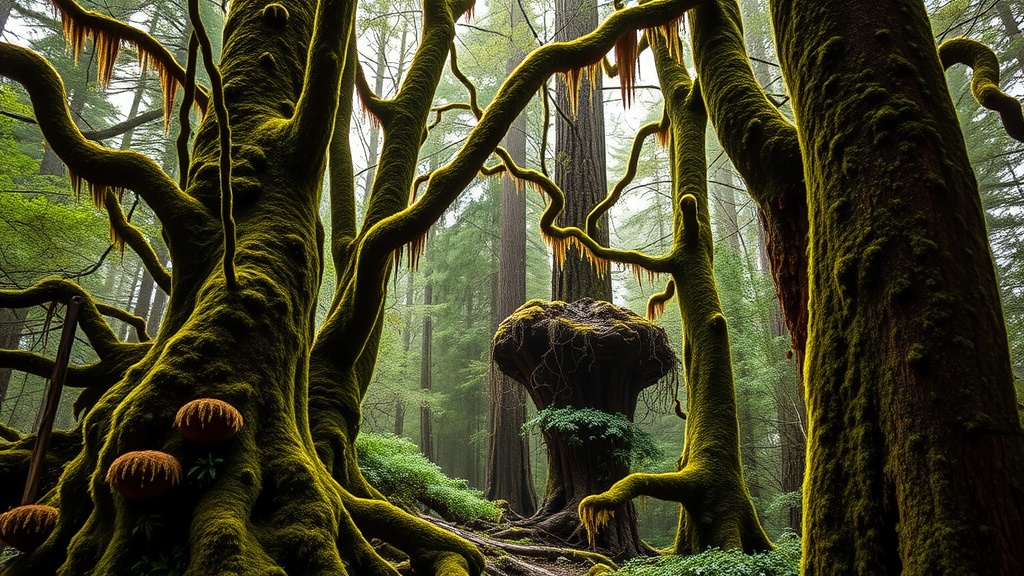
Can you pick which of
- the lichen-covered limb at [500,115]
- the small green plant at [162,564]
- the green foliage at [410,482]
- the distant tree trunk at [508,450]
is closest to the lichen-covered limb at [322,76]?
the lichen-covered limb at [500,115]

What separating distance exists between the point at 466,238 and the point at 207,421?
→ 2186 centimetres

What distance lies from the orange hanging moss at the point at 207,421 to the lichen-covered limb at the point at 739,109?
2.98 metres

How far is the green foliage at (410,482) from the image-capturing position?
636cm

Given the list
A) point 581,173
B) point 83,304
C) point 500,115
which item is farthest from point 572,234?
point 581,173

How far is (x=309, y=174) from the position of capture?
10.1 feet

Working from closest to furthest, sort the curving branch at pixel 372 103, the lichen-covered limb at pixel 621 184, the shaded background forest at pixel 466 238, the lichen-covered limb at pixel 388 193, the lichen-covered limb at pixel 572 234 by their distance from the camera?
the lichen-covered limb at pixel 388 193, the curving branch at pixel 372 103, the lichen-covered limb at pixel 572 234, the lichen-covered limb at pixel 621 184, the shaded background forest at pixel 466 238

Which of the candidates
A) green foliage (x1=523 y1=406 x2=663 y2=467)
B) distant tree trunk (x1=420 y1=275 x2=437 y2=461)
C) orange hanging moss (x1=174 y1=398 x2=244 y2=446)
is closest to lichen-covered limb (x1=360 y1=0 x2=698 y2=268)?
orange hanging moss (x1=174 y1=398 x2=244 y2=446)

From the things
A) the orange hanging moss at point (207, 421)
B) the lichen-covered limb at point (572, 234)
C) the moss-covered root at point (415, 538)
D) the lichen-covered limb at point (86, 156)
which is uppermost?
the lichen-covered limb at point (572, 234)

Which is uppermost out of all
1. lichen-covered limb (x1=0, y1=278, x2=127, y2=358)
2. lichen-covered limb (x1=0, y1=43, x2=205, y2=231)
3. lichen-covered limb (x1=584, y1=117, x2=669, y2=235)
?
lichen-covered limb (x1=584, y1=117, x2=669, y2=235)

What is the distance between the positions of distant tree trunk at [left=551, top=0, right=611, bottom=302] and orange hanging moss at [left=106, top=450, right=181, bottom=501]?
6724 mm

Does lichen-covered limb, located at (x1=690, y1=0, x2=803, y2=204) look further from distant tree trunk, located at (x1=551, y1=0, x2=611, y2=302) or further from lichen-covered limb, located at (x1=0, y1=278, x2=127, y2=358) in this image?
lichen-covered limb, located at (x1=0, y1=278, x2=127, y2=358)

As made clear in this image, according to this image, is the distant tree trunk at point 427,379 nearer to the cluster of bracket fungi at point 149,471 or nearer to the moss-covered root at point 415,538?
the moss-covered root at point 415,538

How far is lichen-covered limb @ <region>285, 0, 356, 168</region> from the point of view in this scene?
2730 millimetres

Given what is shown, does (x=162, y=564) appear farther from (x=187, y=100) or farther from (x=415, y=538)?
(x=187, y=100)
